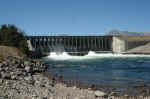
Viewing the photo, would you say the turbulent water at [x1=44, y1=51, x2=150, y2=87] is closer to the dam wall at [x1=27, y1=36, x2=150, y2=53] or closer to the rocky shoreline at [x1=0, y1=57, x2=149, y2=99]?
the rocky shoreline at [x1=0, y1=57, x2=149, y2=99]

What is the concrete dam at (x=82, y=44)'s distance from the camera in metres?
98.4

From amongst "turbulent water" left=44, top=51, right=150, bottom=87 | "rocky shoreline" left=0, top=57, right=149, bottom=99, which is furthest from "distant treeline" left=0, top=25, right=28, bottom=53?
"rocky shoreline" left=0, top=57, right=149, bottom=99

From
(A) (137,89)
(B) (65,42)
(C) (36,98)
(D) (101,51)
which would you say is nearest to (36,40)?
(B) (65,42)

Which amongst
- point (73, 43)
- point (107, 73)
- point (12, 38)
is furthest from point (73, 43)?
point (107, 73)

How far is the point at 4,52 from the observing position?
4650 centimetres

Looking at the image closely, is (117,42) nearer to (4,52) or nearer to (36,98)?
(4,52)

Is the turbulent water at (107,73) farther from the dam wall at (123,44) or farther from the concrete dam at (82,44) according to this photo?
the dam wall at (123,44)

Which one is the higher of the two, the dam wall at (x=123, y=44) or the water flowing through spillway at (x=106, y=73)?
the dam wall at (x=123, y=44)

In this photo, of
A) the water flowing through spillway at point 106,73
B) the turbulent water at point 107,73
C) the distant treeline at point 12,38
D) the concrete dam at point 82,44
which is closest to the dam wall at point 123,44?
the concrete dam at point 82,44

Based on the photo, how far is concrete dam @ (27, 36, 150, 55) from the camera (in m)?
98.4

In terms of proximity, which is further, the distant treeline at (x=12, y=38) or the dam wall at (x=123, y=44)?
the dam wall at (x=123, y=44)

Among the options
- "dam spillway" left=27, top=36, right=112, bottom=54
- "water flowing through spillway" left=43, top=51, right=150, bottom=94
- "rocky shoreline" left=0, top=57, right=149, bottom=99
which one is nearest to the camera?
"rocky shoreline" left=0, top=57, right=149, bottom=99

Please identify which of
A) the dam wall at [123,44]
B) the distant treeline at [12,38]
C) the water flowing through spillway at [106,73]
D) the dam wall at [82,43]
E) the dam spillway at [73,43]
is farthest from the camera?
the dam wall at [123,44]

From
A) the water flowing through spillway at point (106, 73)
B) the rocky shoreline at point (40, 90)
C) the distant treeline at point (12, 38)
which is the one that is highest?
the distant treeline at point (12, 38)
